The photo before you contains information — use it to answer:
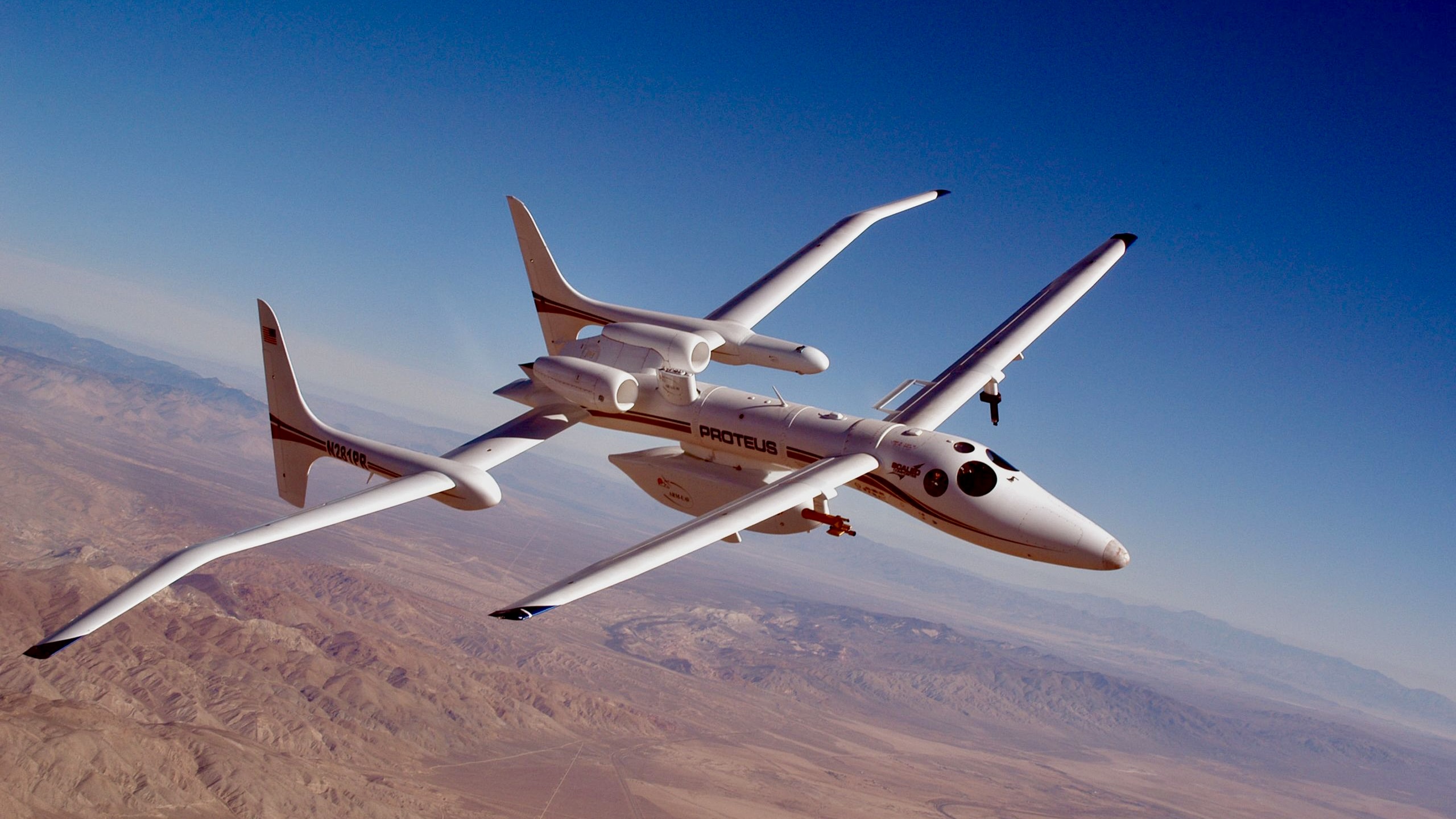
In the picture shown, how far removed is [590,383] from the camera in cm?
2661

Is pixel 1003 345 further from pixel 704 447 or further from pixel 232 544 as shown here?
pixel 232 544

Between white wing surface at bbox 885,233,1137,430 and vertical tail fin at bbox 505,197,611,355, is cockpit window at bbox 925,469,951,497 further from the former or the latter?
vertical tail fin at bbox 505,197,611,355

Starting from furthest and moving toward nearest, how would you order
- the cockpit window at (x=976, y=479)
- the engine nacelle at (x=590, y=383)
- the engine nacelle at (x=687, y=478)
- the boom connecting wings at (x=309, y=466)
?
the engine nacelle at (x=590, y=383)
the engine nacelle at (x=687, y=478)
the cockpit window at (x=976, y=479)
the boom connecting wings at (x=309, y=466)

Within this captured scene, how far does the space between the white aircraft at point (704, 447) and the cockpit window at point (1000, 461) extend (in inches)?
1.5

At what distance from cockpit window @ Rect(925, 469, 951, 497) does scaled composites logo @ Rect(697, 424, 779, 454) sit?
14.0ft

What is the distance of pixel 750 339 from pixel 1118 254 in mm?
14392

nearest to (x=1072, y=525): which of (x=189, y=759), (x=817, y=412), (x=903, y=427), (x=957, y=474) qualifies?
(x=957, y=474)

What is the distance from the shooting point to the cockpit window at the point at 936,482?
71.6 ft

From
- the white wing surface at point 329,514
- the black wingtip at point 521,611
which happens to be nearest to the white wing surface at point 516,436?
the white wing surface at point 329,514

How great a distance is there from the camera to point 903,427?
2361 cm

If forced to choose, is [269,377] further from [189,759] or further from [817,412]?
[189,759]

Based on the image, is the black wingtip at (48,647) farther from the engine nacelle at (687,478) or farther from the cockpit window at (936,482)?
the cockpit window at (936,482)

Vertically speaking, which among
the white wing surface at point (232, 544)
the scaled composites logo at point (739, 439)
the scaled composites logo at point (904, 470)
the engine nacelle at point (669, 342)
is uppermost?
the engine nacelle at point (669, 342)

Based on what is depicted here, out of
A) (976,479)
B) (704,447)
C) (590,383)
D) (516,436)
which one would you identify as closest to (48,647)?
(516,436)
